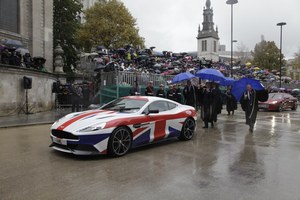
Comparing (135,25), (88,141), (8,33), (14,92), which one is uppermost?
(135,25)

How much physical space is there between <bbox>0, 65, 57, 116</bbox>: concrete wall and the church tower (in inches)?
4152

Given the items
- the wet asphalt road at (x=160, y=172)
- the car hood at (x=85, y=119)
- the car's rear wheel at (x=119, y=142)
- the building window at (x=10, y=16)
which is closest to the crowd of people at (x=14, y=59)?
the building window at (x=10, y=16)

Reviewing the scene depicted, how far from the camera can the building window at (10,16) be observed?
80.5 ft

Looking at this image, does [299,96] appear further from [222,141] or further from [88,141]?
[88,141]

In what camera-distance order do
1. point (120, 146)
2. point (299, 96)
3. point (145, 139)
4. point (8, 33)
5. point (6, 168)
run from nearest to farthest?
point (6, 168) < point (120, 146) < point (145, 139) < point (8, 33) < point (299, 96)

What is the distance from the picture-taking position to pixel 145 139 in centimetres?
817

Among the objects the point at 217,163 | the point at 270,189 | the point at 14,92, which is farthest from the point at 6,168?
the point at 14,92

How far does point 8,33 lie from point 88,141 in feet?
69.8

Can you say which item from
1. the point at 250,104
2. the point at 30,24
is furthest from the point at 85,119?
the point at 30,24

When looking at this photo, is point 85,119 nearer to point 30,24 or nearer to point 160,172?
point 160,172

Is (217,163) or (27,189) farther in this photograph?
(217,163)

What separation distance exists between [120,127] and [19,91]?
1178 cm

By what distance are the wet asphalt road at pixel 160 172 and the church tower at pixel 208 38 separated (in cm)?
11512

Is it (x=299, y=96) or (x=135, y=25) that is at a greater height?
(x=135, y=25)
